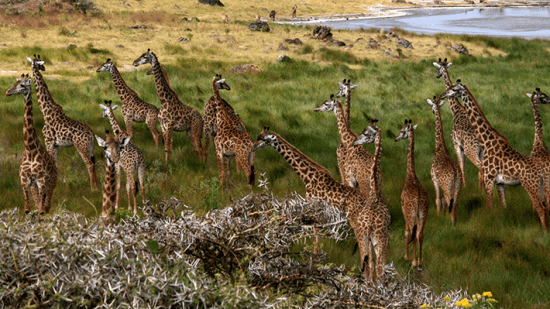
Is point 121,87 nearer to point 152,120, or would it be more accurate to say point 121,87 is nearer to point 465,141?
point 152,120

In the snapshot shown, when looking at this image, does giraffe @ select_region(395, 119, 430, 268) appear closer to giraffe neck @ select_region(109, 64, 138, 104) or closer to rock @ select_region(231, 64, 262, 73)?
giraffe neck @ select_region(109, 64, 138, 104)

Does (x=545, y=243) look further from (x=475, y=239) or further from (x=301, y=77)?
(x=301, y=77)

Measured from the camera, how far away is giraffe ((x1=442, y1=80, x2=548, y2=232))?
809 centimetres

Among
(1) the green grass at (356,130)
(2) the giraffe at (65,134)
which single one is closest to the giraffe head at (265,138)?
(1) the green grass at (356,130)

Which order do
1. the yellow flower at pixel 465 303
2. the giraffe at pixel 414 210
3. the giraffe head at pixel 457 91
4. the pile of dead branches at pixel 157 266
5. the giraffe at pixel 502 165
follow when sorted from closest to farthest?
the pile of dead branches at pixel 157 266
the yellow flower at pixel 465 303
the giraffe at pixel 414 210
the giraffe at pixel 502 165
the giraffe head at pixel 457 91

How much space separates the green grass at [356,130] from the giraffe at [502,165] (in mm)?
427

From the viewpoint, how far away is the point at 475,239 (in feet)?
25.3

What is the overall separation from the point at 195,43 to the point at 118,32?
6691mm

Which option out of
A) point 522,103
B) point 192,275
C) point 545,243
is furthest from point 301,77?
point 192,275

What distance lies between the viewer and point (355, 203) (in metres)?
6.88

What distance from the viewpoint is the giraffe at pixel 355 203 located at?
6.05 metres

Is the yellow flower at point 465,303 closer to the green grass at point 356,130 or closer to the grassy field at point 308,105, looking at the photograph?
the grassy field at point 308,105

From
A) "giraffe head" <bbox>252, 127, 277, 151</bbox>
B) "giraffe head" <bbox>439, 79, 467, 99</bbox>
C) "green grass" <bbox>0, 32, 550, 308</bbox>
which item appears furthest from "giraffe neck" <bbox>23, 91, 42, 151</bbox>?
"giraffe head" <bbox>439, 79, 467, 99</bbox>

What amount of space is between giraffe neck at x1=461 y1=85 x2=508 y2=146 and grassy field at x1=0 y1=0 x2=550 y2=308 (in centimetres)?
117
